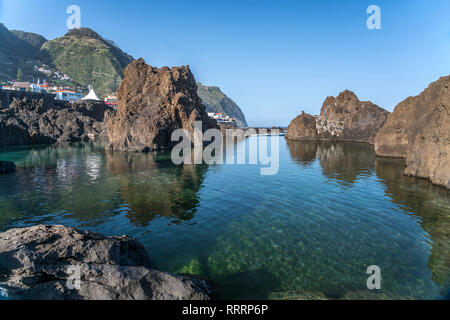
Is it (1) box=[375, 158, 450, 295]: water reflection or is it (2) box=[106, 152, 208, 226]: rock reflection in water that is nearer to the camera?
(1) box=[375, 158, 450, 295]: water reflection

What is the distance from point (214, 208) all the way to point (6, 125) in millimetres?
82275

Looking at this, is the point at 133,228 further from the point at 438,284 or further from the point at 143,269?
the point at 438,284

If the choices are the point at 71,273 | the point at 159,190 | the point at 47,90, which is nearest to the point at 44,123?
the point at 47,90

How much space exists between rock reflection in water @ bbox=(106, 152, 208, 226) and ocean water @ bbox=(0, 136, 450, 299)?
0.37ft

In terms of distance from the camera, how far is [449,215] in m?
16.4

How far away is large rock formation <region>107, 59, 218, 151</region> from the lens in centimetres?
5919

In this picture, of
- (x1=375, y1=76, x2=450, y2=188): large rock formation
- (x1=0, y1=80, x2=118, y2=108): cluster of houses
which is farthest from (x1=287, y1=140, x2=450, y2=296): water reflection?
(x1=0, y1=80, x2=118, y2=108): cluster of houses

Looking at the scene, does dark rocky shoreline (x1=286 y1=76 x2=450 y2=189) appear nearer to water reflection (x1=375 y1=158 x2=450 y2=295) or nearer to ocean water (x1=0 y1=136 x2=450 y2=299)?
water reflection (x1=375 y1=158 x2=450 y2=295)

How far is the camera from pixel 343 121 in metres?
94.8

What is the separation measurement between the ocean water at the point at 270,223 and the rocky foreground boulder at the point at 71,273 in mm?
2850

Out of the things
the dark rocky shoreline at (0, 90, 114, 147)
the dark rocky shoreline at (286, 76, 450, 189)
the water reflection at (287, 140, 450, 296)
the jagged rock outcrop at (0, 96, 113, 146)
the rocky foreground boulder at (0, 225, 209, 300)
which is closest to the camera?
the rocky foreground boulder at (0, 225, 209, 300)

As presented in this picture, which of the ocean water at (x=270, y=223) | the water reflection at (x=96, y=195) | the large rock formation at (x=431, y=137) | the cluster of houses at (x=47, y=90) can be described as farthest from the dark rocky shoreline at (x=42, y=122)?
the large rock formation at (x=431, y=137)

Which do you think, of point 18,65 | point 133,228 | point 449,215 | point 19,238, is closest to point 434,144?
point 449,215

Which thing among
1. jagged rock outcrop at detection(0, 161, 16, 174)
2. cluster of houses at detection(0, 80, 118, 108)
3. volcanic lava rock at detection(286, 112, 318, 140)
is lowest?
jagged rock outcrop at detection(0, 161, 16, 174)
